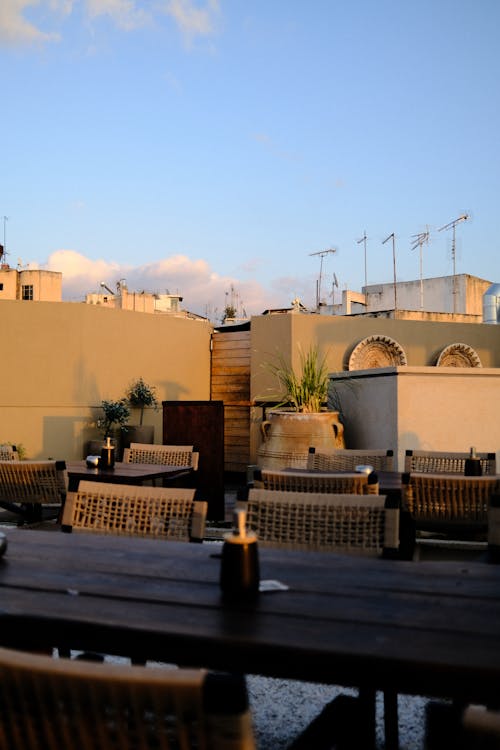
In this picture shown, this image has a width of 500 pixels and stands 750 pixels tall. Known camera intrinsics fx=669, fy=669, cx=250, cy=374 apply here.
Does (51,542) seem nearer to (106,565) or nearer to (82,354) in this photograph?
(106,565)

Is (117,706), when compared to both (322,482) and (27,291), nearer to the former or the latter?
(322,482)

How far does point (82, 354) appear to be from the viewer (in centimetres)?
955

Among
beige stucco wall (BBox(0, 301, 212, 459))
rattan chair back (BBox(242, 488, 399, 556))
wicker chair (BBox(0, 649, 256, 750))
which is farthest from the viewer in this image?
beige stucco wall (BBox(0, 301, 212, 459))

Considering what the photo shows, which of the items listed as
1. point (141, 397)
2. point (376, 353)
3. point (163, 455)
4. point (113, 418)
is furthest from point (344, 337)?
point (163, 455)

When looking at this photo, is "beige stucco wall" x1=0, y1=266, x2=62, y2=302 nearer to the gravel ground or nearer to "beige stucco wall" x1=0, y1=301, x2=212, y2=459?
"beige stucco wall" x1=0, y1=301, x2=212, y2=459

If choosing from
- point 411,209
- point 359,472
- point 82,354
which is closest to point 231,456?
point 82,354

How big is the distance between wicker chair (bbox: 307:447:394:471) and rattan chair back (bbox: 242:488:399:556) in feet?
6.16

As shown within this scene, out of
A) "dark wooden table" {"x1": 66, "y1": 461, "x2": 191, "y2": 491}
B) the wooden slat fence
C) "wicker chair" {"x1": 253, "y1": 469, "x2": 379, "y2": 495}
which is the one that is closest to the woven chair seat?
"wicker chair" {"x1": 253, "y1": 469, "x2": 379, "y2": 495}

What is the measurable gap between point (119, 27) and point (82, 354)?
6.12 meters

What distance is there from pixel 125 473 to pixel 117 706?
9.97ft

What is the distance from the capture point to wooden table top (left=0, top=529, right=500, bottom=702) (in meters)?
1.00

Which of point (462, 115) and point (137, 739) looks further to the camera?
point (462, 115)

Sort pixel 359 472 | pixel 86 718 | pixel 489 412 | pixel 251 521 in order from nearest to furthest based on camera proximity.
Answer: pixel 86 718, pixel 251 521, pixel 359 472, pixel 489 412

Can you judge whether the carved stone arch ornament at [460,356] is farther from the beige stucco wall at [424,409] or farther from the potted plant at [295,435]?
the potted plant at [295,435]
